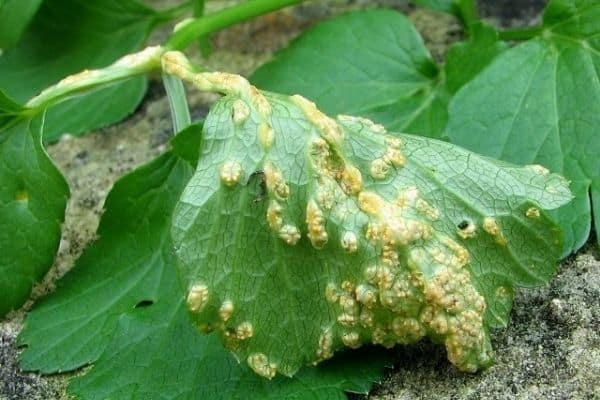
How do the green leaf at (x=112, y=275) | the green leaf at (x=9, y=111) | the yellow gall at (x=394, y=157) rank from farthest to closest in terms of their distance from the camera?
the green leaf at (x=9, y=111)
the green leaf at (x=112, y=275)
the yellow gall at (x=394, y=157)

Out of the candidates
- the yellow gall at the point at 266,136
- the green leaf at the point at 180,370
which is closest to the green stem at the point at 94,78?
the green leaf at the point at 180,370

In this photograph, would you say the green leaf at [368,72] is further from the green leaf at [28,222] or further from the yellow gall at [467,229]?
the green leaf at [28,222]

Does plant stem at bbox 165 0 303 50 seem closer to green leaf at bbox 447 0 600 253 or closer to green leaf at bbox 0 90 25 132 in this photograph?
green leaf at bbox 0 90 25 132

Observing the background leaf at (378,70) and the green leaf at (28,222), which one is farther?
the background leaf at (378,70)

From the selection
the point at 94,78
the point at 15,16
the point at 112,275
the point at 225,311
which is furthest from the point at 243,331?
the point at 15,16

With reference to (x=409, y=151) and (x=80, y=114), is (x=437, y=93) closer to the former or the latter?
(x=409, y=151)

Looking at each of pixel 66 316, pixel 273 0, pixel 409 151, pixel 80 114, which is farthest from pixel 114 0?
pixel 409 151
